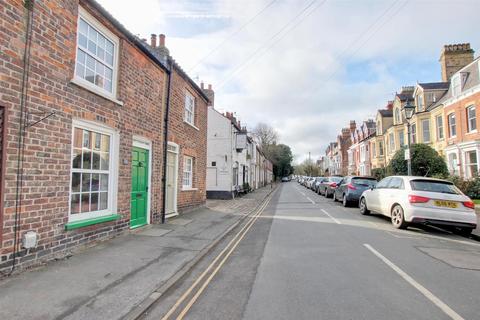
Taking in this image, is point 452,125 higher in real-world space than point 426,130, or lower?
lower

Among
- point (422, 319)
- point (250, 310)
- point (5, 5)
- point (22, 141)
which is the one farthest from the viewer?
point (22, 141)

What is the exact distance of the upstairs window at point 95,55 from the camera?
6.34m

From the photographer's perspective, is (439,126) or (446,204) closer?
(446,204)

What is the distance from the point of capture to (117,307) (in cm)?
363

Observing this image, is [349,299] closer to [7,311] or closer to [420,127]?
[7,311]

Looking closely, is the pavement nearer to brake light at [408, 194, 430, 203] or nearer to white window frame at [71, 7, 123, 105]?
white window frame at [71, 7, 123, 105]

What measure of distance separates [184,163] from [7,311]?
9305 millimetres

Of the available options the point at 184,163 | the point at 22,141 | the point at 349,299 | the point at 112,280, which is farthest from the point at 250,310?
the point at 184,163

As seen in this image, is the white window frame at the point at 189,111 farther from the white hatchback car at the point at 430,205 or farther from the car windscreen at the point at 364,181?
the car windscreen at the point at 364,181

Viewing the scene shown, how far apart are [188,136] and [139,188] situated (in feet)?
14.5

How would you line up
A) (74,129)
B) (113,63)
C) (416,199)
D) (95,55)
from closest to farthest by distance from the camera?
(74,129), (95,55), (113,63), (416,199)

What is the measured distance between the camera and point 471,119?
1945cm

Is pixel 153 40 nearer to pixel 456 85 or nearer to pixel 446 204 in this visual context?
pixel 446 204

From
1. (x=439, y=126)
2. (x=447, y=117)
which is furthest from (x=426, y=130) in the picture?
(x=447, y=117)
